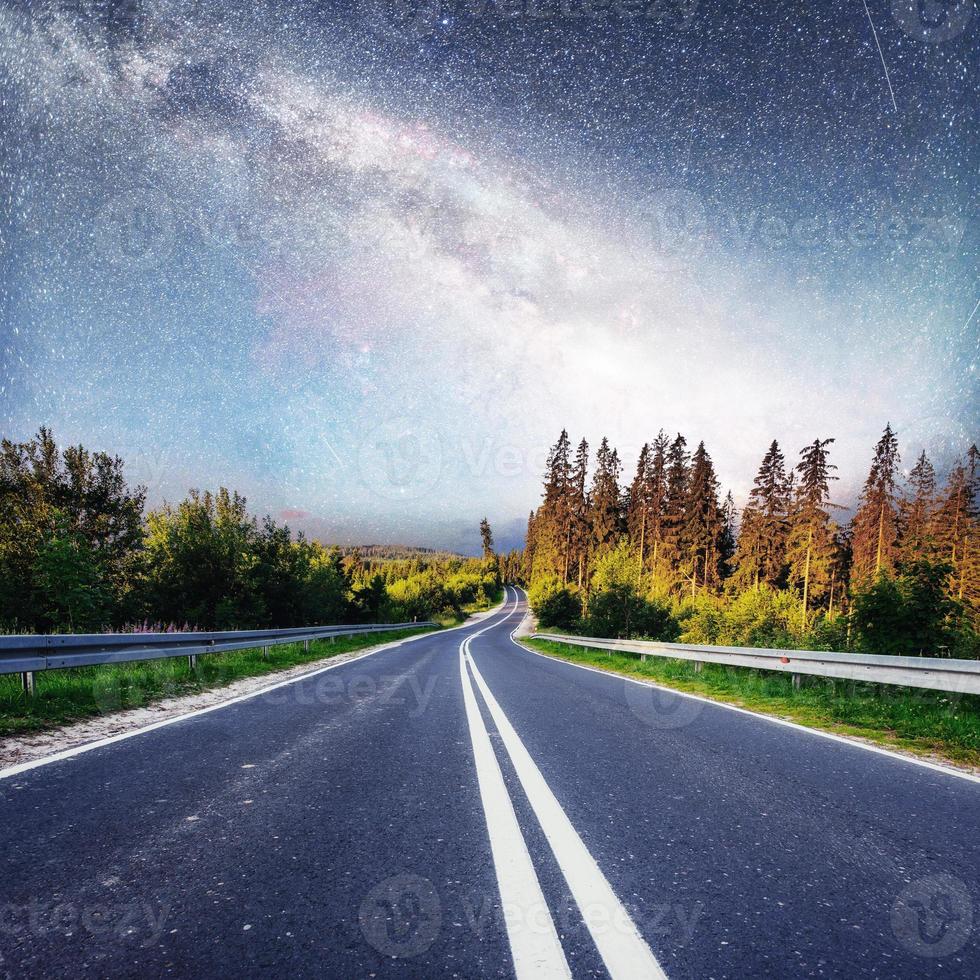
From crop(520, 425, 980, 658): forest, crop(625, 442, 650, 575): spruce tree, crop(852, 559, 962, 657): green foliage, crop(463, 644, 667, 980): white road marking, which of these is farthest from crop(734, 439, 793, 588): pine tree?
crop(463, 644, 667, 980): white road marking

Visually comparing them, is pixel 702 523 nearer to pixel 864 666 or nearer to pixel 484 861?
pixel 864 666

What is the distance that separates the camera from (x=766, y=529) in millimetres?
50219

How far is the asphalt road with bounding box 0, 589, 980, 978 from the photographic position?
1.85 meters

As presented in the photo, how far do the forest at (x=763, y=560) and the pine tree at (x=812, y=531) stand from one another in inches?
4.3

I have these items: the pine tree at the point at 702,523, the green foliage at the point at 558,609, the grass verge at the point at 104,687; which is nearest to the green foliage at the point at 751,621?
the grass verge at the point at 104,687

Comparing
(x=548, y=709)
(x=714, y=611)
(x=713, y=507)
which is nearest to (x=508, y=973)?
(x=548, y=709)

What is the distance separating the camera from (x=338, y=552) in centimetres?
5962

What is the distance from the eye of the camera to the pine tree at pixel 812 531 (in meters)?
42.6

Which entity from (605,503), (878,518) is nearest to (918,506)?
(878,518)

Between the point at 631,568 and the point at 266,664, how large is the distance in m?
21.9

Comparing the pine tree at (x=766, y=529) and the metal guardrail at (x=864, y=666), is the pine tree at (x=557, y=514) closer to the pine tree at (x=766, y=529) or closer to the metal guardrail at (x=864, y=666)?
the pine tree at (x=766, y=529)

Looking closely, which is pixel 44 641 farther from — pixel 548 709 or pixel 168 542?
pixel 168 542

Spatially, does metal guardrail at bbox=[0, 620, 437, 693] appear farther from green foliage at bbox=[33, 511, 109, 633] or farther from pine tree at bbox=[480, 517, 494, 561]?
pine tree at bbox=[480, 517, 494, 561]

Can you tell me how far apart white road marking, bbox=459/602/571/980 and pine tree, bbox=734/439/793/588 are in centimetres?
5018
